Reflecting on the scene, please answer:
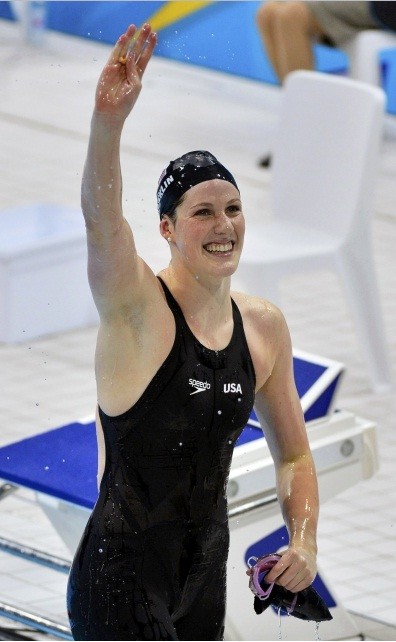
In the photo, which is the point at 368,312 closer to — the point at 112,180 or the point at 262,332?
the point at 262,332

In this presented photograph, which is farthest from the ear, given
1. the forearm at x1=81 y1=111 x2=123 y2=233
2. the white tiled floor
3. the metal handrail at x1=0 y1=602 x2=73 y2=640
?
the metal handrail at x1=0 y1=602 x2=73 y2=640

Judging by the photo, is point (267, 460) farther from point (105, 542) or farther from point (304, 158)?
point (304, 158)

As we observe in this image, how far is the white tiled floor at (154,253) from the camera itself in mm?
5117

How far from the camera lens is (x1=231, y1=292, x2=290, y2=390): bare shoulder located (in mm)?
2818

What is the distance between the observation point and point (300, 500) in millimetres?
2846

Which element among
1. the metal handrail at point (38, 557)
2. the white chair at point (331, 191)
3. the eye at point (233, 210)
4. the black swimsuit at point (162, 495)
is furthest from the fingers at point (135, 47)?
the white chair at point (331, 191)

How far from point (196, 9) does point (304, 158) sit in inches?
218

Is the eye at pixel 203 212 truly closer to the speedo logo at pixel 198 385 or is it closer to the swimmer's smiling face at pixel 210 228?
the swimmer's smiling face at pixel 210 228

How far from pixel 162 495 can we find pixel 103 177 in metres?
0.63

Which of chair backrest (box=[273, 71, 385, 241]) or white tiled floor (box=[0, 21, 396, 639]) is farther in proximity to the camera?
chair backrest (box=[273, 71, 385, 241])

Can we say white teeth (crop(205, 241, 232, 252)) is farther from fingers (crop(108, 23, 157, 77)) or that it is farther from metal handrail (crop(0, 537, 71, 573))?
metal handrail (crop(0, 537, 71, 573))

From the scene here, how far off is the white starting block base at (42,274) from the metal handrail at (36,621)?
2.78 meters

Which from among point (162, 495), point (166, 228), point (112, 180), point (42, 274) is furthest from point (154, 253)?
point (42, 274)

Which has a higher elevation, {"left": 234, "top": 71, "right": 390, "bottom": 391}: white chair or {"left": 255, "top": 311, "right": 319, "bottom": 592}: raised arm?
{"left": 234, "top": 71, "right": 390, "bottom": 391}: white chair
